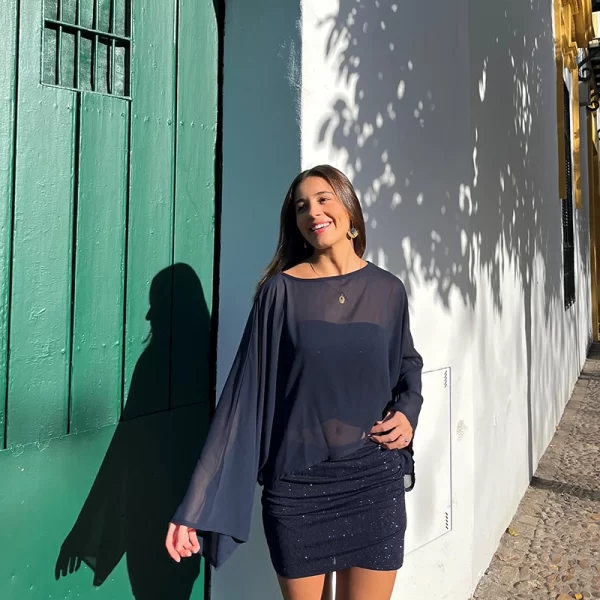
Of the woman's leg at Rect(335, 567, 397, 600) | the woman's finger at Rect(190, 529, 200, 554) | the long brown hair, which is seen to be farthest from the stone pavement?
the long brown hair

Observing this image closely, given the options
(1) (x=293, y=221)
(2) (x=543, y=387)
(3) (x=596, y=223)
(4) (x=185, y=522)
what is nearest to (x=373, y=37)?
(1) (x=293, y=221)

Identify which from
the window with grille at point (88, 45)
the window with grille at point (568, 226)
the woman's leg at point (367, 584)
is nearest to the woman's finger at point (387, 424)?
the woman's leg at point (367, 584)

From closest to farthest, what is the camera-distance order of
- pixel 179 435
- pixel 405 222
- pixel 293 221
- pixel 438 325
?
pixel 293 221, pixel 179 435, pixel 405 222, pixel 438 325

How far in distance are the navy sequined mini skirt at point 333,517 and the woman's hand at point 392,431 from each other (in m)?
0.03

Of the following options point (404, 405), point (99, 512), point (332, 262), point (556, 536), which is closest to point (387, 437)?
point (404, 405)

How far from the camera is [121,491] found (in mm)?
2324

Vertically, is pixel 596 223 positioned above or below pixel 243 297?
above

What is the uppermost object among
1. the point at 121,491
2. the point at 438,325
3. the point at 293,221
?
the point at 293,221

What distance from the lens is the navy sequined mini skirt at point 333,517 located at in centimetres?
197

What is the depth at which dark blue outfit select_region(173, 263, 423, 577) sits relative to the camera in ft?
6.32

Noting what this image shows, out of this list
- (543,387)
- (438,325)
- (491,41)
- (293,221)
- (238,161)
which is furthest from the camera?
(543,387)

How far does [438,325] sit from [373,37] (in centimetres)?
152

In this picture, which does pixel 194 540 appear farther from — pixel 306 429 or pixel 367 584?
pixel 367 584

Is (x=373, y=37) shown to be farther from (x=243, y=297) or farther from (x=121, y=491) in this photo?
(x=121, y=491)
